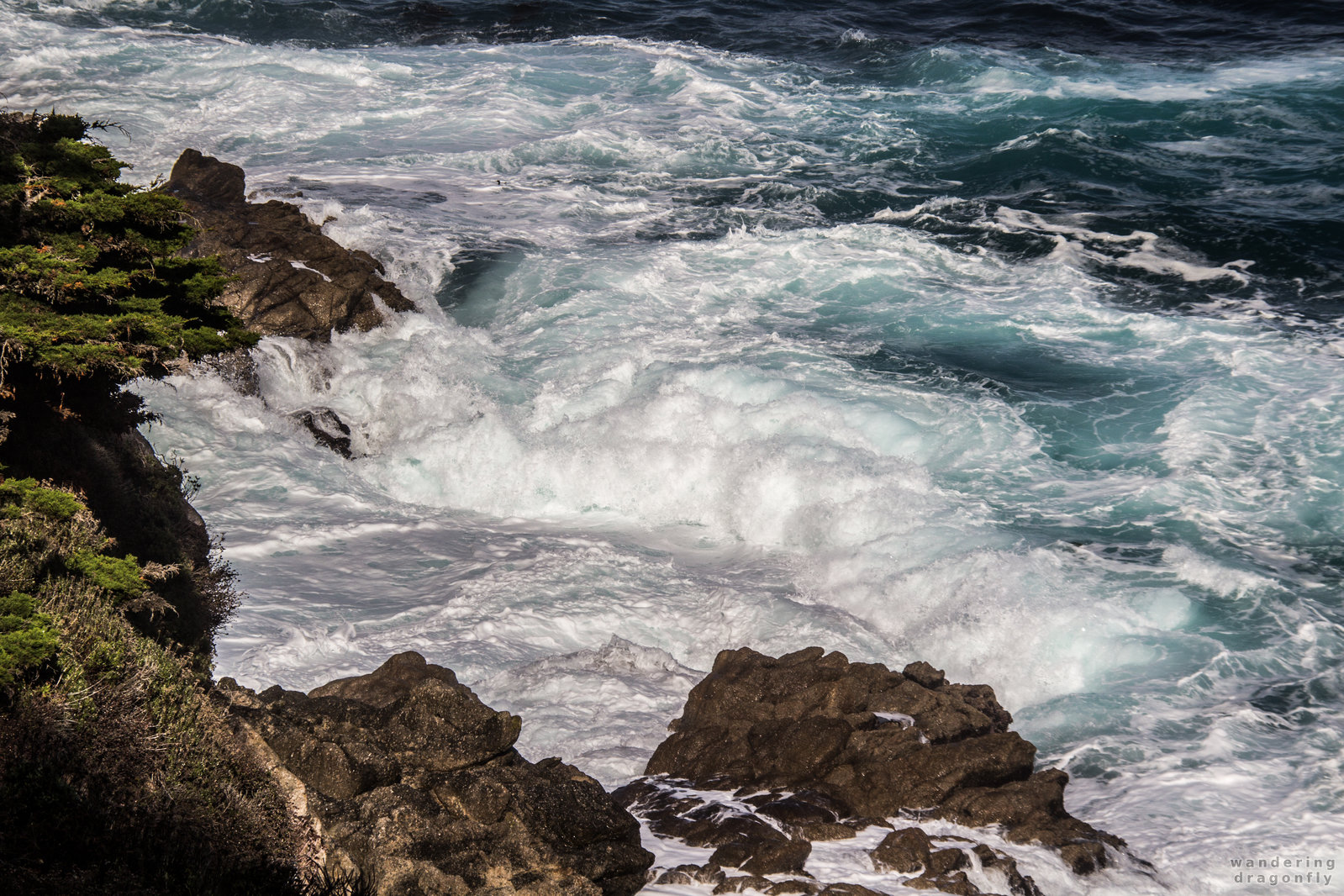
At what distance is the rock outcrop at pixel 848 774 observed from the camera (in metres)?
7.28

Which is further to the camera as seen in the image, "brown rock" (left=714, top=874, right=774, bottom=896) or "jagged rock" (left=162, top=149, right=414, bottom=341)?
"jagged rock" (left=162, top=149, right=414, bottom=341)

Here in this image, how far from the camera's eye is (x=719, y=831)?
24.6 ft

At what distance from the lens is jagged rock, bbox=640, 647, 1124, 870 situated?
788 centimetres

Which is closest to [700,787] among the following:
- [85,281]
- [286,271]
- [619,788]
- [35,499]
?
[619,788]

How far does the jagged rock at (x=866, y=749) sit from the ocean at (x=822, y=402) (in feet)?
1.68

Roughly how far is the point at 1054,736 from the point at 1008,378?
25.7 ft

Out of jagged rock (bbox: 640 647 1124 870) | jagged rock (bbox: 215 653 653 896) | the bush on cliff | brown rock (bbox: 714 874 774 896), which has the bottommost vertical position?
jagged rock (bbox: 640 647 1124 870)

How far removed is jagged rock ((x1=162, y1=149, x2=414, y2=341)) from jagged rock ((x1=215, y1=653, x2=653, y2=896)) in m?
9.96

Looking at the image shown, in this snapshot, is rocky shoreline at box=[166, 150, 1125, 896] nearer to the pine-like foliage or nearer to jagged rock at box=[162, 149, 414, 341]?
the pine-like foliage

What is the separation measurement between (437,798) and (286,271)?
1221 centimetres

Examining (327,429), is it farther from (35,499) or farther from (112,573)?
(112,573)

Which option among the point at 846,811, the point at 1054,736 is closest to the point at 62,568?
the point at 846,811

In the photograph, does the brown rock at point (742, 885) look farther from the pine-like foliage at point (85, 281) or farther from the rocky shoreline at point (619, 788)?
the pine-like foliage at point (85, 281)

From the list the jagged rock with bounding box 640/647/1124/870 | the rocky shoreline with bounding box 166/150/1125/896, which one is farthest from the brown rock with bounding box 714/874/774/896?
the jagged rock with bounding box 640/647/1124/870
